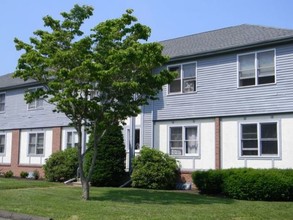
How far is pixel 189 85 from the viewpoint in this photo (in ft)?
74.2

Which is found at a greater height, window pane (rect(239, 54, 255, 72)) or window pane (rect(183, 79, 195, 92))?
window pane (rect(239, 54, 255, 72))

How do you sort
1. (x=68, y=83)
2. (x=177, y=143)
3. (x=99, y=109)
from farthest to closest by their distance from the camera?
1. (x=177, y=143)
2. (x=99, y=109)
3. (x=68, y=83)

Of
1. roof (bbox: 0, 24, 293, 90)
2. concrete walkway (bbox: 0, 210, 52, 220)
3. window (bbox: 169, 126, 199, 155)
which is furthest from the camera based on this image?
window (bbox: 169, 126, 199, 155)

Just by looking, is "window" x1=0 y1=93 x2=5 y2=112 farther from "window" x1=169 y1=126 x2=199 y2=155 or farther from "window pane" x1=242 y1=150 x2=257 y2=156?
"window pane" x1=242 y1=150 x2=257 y2=156

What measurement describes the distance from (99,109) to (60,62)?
7.17 ft

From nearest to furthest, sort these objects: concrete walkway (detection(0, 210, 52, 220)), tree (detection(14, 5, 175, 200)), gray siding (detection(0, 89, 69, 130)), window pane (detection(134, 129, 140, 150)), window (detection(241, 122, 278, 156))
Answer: concrete walkway (detection(0, 210, 52, 220)) → tree (detection(14, 5, 175, 200)) → window (detection(241, 122, 278, 156)) → window pane (detection(134, 129, 140, 150)) → gray siding (detection(0, 89, 69, 130))

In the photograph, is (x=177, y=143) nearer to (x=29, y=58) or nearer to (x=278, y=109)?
(x=278, y=109)

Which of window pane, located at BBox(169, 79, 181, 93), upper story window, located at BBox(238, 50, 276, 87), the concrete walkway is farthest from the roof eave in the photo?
the concrete walkway

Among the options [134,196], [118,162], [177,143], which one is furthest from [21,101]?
[134,196]

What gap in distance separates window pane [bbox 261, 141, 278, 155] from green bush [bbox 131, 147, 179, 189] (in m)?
4.51

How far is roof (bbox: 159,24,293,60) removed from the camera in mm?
19797

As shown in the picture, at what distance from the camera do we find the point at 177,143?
22875 millimetres

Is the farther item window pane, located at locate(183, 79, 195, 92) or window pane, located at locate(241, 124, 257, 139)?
window pane, located at locate(183, 79, 195, 92)

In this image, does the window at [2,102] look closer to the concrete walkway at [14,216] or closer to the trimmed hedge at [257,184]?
the trimmed hedge at [257,184]
